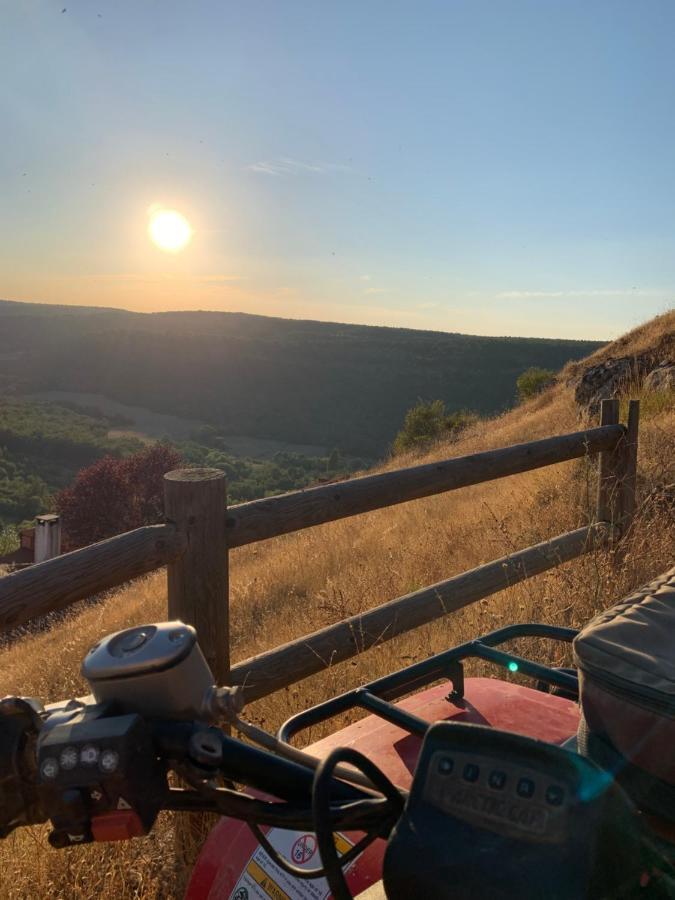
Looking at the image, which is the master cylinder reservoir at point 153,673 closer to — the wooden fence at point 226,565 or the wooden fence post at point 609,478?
the wooden fence at point 226,565

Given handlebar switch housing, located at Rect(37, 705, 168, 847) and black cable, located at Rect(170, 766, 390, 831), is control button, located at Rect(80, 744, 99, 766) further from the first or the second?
black cable, located at Rect(170, 766, 390, 831)

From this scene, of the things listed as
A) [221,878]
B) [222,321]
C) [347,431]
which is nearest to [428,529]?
[221,878]

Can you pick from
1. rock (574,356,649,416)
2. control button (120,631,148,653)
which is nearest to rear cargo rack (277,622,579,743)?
control button (120,631,148,653)

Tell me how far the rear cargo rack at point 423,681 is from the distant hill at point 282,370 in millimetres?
65137

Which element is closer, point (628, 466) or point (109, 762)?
point (109, 762)

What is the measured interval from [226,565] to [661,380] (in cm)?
1044

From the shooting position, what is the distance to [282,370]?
93000 mm

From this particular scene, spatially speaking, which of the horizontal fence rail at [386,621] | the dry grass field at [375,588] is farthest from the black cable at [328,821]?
the horizontal fence rail at [386,621]

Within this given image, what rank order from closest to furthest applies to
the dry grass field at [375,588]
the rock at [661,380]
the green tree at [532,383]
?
1. the dry grass field at [375,588]
2. the rock at [661,380]
3. the green tree at [532,383]

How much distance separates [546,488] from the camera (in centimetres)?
705

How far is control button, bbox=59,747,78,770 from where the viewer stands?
0.79 metres

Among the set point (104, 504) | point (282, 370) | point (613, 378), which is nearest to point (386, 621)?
point (613, 378)

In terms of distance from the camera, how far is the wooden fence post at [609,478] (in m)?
4.80

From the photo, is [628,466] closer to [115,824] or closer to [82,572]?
[82,572]
